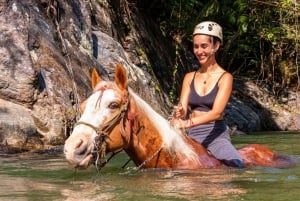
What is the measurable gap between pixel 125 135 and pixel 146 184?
470 mm

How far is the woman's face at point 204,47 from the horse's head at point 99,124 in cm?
112

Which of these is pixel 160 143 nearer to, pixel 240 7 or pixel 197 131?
pixel 197 131

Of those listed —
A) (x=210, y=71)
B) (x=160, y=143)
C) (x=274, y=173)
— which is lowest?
(x=274, y=173)

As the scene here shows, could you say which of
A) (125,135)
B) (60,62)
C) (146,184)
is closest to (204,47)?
(125,135)

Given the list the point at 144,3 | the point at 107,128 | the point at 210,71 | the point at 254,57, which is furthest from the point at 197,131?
the point at 254,57

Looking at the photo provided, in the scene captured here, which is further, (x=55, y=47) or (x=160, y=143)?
(x=55, y=47)

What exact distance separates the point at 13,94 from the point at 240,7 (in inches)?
311

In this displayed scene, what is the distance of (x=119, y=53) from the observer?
1286 centimetres

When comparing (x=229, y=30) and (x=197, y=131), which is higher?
(x=229, y=30)

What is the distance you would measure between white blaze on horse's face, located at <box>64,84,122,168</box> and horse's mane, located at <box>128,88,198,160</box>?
1.16 feet

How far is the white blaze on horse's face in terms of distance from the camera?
4.91 meters

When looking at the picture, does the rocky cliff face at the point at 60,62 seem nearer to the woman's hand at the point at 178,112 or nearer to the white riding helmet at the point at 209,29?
the woman's hand at the point at 178,112

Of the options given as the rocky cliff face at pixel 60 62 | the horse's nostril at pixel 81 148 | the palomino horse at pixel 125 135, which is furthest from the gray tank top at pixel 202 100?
the rocky cliff face at pixel 60 62

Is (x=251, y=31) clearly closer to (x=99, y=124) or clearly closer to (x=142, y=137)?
(x=142, y=137)
